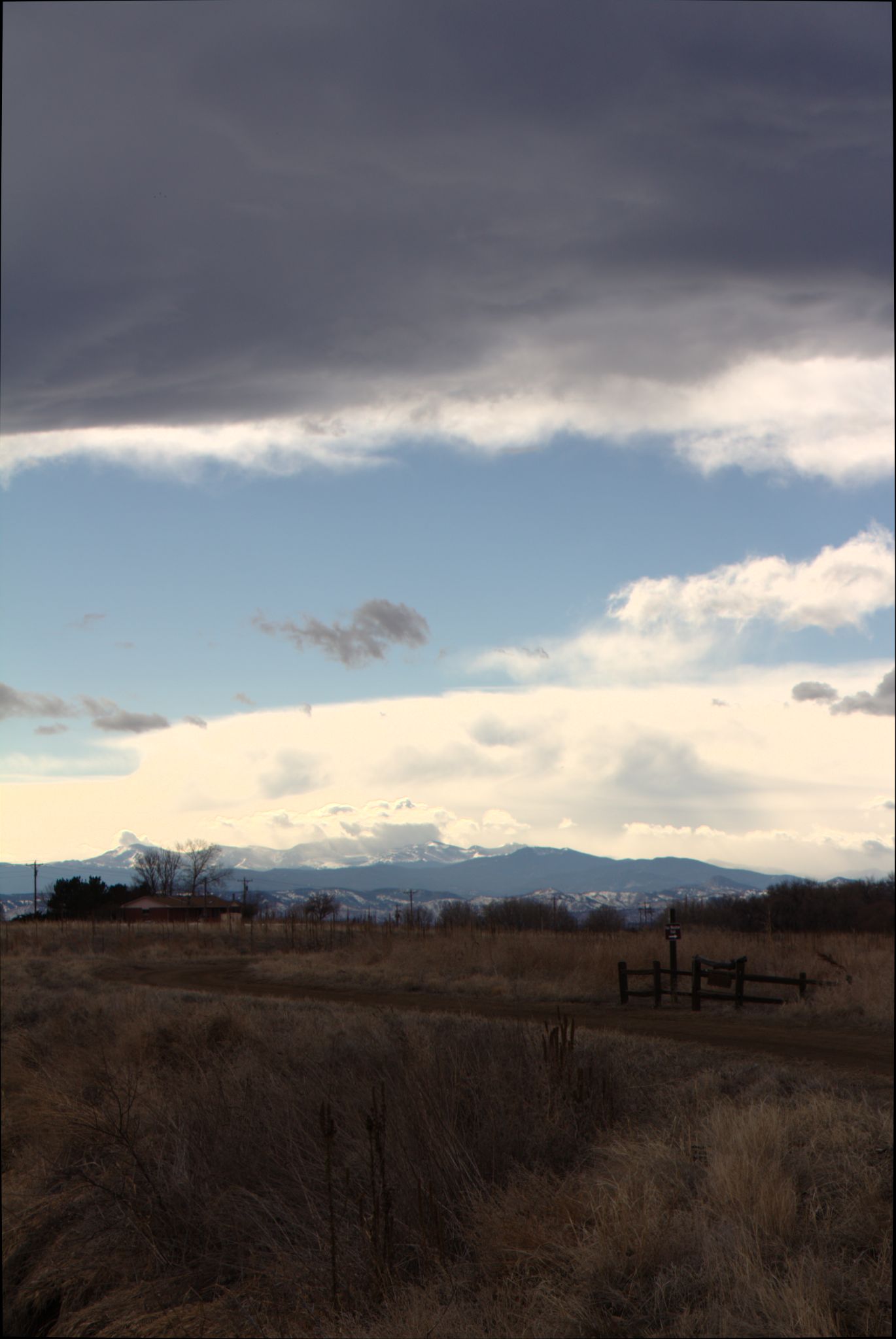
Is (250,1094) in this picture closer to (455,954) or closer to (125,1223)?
(125,1223)

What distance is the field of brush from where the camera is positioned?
22.7 ft

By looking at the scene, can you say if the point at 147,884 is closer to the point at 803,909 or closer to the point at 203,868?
the point at 203,868

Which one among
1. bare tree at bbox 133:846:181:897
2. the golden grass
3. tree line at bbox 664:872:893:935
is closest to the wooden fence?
the golden grass

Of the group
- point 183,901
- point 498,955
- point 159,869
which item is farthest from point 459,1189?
point 159,869

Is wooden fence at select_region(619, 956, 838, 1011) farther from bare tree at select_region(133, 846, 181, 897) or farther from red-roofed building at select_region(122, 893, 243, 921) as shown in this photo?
bare tree at select_region(133, 846, 181, 897)

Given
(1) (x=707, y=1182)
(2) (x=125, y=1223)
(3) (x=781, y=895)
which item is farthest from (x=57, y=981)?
(3) (x=781, y=895)

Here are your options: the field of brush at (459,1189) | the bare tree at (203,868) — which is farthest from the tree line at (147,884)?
the field of brush at (459,1189)

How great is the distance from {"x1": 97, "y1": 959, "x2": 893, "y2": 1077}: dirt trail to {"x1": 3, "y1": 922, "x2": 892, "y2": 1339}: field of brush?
3.17ft

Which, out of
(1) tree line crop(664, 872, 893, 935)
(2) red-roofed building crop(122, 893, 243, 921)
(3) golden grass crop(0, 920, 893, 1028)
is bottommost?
(2) red-roofed building crop(122, 893, 243, 921)

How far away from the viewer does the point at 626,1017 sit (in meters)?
22.0

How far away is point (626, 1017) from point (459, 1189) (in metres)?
13.1

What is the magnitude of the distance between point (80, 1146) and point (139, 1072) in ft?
10.1

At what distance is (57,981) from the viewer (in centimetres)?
3219

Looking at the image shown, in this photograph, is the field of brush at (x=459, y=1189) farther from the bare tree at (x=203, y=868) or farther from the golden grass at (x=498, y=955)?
the bare tree at (x=203, y=868)
